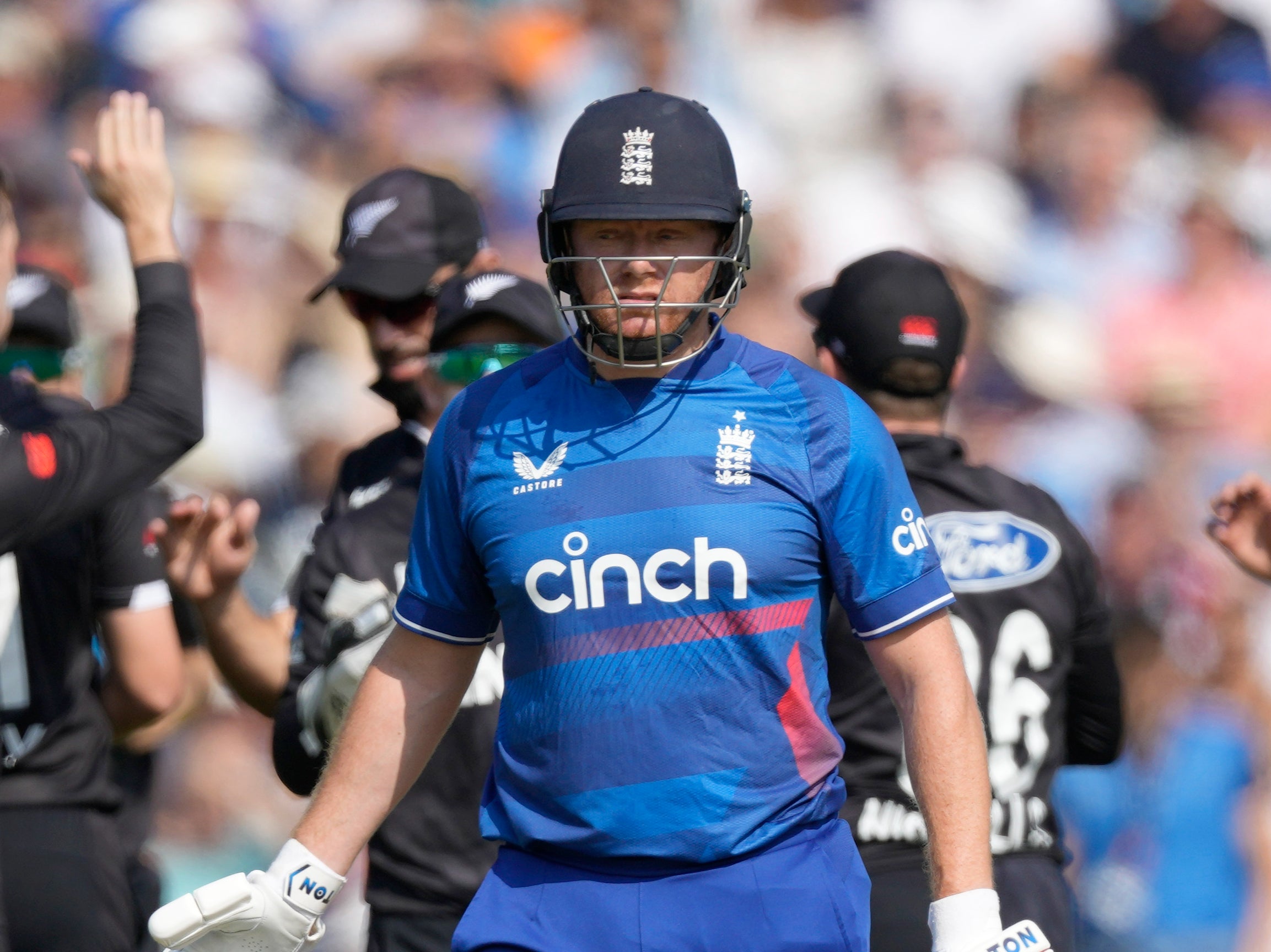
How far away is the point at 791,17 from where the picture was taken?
7633 millimetres

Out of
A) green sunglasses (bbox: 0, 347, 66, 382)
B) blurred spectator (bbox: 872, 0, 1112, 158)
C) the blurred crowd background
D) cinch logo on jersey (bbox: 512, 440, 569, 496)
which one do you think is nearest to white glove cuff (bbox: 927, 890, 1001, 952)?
A: cinch logo on jersey (bbox: 512, 440, 569, 496)

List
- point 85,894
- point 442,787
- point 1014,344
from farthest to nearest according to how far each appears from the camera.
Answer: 1. point 1014,344
2. point 85,894
3. point 442,787

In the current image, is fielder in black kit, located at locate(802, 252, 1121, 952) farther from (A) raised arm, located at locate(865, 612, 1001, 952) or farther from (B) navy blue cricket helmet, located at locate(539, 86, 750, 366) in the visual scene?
(B) navy blue cricket helmet, located at locate(539, 86, 750, 366)

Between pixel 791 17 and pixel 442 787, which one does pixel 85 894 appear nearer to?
pixel 442 787

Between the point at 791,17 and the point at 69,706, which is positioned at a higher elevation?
the point at 791,17

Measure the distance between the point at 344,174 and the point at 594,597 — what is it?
5302mm

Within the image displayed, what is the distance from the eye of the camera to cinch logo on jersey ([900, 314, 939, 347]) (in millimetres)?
3918

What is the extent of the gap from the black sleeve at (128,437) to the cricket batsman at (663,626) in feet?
2.16

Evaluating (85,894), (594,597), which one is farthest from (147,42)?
(594,597)

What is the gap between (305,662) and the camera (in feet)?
12.3

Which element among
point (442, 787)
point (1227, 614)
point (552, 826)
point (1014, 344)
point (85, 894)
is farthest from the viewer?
point (1014, 344)

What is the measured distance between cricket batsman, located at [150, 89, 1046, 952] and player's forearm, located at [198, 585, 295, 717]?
4.63 feet

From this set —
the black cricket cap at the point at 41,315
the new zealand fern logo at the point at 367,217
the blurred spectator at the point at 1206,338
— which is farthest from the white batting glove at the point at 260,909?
the blurred spectator at the point at 1206,338

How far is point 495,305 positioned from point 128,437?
1.05 m
